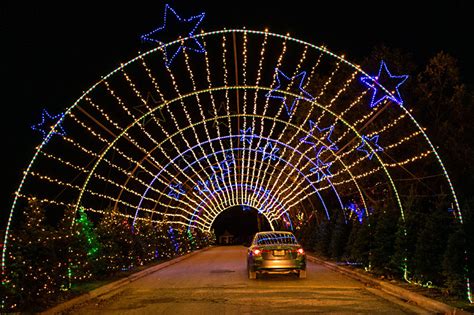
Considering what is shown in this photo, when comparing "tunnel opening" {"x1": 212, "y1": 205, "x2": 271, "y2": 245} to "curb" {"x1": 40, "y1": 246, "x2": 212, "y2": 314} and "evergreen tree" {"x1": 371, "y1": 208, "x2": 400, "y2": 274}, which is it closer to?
"curb" {"x1": 40, "y1": 246, "x2": 212, "y2": 314}

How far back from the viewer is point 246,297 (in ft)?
45.8

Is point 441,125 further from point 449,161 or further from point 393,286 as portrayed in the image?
point 393,286

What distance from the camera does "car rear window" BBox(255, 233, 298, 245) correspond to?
19.5 meters

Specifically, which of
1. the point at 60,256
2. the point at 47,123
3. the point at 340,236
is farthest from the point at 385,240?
the point at 47,123

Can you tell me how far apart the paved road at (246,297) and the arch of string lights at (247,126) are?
8.47 ft

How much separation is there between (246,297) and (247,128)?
18.3 m

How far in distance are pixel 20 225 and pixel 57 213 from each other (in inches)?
1423

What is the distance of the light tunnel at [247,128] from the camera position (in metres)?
18.8

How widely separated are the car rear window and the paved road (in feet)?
3.60

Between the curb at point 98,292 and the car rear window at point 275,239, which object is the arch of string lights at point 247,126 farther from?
the car rear window at point 275,239

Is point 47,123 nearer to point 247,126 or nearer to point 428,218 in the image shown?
point 428,218

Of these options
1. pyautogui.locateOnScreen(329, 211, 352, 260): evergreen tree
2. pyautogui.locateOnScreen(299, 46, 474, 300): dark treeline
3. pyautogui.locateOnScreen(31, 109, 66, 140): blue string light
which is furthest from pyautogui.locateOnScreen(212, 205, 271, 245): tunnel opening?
pyautogui.locateOnScreen(31, 109, 66, 140): blue string light

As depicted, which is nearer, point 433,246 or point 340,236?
point 433,246

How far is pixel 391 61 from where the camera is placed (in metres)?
29.0
